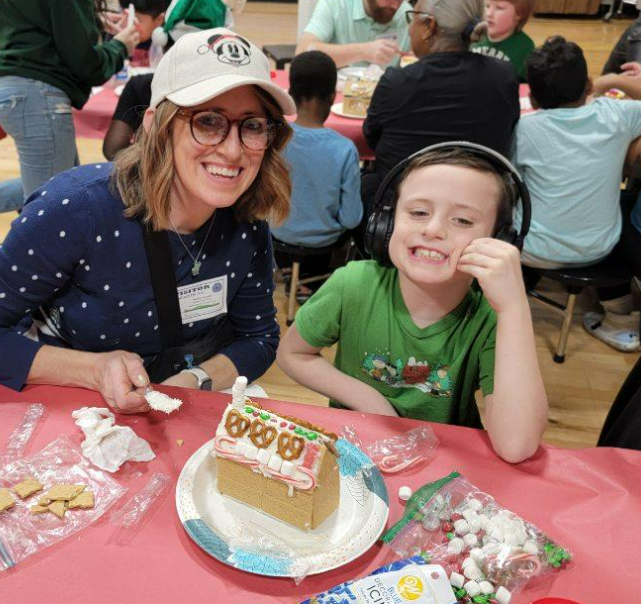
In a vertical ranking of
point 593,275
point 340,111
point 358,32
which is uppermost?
point 358,32

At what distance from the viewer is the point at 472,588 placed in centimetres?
104

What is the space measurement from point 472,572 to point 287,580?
12.6 inches

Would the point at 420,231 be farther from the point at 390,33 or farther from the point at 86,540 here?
the point at 390,33

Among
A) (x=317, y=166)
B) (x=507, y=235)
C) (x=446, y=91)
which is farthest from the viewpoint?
(x=317, y=166)

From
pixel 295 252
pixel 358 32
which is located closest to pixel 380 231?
pixel 295 252

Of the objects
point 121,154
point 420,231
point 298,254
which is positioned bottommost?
point 298,254

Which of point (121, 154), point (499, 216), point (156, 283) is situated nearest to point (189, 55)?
point (121, 154)

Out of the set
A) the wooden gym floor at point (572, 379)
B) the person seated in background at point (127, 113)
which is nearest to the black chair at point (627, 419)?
the wooden gym floor at point (572, 379)

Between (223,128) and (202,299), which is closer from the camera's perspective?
(223,128)

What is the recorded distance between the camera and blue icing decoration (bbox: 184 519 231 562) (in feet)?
3.47

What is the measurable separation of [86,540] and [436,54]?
2.61 metres

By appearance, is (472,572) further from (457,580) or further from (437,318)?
(437,318)

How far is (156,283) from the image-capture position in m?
1.61

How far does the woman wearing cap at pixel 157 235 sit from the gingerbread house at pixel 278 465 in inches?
11.2
